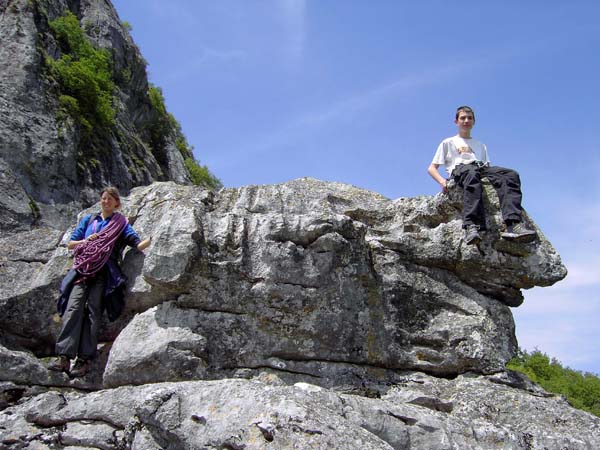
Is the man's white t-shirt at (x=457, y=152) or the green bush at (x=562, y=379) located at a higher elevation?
the green bush at (x=562, y=379)

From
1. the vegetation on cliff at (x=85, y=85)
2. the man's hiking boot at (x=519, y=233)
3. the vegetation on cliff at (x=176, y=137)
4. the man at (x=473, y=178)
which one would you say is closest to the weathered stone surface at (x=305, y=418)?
the man's hiking boot at (x=519, y=233)

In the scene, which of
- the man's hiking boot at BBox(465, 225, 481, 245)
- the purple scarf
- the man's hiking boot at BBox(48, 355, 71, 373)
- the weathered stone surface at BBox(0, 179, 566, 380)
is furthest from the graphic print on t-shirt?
the man's hiking boot at BBox(48, 355, 71, 373)

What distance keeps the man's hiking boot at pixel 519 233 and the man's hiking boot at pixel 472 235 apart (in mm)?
443

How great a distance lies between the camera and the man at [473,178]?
1037 cm

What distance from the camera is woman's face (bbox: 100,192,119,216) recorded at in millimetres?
10305

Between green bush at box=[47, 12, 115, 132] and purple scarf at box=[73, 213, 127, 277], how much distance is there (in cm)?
1230

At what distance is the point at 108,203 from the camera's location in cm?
1032

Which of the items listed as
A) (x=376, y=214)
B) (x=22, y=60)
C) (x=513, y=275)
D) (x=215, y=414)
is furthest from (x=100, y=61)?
(x=215, y=414)

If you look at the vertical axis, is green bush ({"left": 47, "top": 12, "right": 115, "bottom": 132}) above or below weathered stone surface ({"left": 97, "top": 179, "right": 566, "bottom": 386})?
above

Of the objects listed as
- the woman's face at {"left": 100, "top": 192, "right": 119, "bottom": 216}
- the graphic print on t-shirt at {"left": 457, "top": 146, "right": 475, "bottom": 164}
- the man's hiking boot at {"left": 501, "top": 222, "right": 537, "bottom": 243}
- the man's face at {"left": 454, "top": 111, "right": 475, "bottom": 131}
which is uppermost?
the man's face at {"left": 454, "top": 111, "right": 475, "bottom": 131}

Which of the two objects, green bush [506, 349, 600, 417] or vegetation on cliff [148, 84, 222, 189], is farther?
green bush [506, 349, 600, 417]

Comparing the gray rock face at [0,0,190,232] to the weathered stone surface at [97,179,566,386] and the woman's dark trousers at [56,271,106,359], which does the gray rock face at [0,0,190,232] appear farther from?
the weathered stone surface at [97,179,566,386]

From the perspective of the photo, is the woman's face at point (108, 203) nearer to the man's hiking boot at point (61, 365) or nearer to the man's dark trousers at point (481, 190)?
the man's hiking boot at point (61, 365)

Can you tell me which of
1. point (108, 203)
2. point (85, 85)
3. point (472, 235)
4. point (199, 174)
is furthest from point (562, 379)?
point (108, 203)
